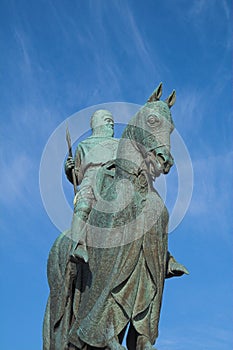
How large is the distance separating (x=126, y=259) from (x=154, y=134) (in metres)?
1.93

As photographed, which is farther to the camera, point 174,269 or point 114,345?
point 174,269

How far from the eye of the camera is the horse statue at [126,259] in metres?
9.37

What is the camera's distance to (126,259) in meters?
9.59

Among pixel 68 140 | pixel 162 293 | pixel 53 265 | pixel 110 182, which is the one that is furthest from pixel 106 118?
pixel 162 293

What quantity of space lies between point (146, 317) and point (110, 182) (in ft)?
7.51

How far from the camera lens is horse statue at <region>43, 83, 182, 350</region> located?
937 cm

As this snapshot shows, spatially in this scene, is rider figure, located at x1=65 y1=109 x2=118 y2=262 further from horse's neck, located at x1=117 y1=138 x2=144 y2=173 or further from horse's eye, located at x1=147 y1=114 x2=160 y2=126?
horse's eye, located at x1=147 y1=114 x2=160 y2=126

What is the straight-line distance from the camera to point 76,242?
9.81m

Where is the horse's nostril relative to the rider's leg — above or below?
above

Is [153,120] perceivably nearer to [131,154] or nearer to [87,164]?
[131,154]

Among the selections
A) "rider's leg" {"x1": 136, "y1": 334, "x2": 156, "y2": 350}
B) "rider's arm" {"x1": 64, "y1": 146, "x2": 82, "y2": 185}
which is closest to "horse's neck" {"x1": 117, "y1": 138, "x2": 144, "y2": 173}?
"rider's arm" {"x1": 64, "y1": 146, "x2": 82, "y2": 185}

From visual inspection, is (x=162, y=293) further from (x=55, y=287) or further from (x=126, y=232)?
(x=55, y=287)

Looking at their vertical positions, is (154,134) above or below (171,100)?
below

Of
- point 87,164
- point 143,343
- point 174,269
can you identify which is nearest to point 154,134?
point 87,164
